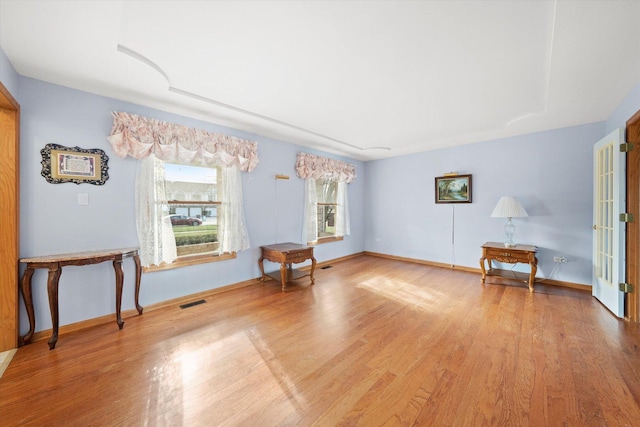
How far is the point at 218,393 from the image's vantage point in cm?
165

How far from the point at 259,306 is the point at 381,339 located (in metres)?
1.58

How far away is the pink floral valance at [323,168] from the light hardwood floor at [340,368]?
8.34 ft

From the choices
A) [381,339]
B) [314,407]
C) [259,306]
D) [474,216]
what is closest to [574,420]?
[381,339]

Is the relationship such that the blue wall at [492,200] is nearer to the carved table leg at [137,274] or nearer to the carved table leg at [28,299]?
the carved table leg at [137,274]

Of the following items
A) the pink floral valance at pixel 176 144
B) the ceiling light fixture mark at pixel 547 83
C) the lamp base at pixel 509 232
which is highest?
the ceiling light fixture mark at pixel 547 83

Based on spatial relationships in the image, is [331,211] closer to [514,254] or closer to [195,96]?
[514,254]

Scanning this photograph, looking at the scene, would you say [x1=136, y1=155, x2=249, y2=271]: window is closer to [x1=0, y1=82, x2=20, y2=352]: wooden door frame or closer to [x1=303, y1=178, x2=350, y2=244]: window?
[x1=0, y1=82, x2=20, y2=352]: wooden door frame

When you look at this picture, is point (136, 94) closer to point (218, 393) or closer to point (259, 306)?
point (259, 306)

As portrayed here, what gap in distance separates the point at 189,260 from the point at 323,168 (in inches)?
118

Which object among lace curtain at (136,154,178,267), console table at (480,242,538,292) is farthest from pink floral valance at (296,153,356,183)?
console table at (480,242,538,292)

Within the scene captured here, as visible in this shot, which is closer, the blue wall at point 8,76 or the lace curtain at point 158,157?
the blue wall at point 8,76

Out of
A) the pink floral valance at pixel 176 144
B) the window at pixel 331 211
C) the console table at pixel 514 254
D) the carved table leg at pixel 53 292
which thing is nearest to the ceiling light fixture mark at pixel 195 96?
the pink floral valance at pixel 176 144

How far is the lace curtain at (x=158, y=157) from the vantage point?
272cm

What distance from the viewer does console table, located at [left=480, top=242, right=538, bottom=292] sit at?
11.8 feet
